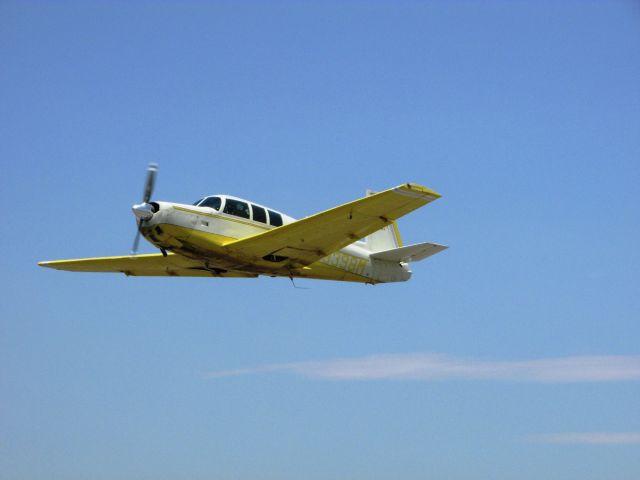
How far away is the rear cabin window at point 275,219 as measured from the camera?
32.2 metres

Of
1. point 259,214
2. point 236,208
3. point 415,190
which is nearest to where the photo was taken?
point 415,190

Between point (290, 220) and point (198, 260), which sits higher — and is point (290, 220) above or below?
above

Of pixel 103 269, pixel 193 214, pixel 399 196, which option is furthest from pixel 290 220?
pixel 103 269

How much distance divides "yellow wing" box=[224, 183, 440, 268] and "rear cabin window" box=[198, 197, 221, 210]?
153cm

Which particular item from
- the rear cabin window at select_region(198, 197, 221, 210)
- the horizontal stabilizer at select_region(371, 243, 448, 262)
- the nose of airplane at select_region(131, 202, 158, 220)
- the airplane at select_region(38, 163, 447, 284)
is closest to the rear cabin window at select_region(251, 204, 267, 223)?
the airplane at select_region(38, 163, 447, 284)

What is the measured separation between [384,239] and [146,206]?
1114 cm

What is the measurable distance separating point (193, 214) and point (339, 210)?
5.40 meters

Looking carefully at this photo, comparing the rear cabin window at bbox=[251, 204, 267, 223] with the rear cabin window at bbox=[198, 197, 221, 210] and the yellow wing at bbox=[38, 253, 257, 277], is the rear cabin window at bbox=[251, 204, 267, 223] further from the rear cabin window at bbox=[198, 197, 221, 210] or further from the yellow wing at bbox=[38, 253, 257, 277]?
the yellow wing at bbox=[38, 253, 257, 277]

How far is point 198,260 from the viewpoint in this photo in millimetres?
31812

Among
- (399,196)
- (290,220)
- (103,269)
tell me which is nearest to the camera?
(399,196)

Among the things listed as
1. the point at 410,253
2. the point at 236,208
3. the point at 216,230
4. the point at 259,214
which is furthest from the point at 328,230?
the point at 410,253

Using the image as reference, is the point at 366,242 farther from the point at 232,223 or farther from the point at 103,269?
the point at 103,269

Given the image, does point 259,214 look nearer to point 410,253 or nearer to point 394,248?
point 410,253

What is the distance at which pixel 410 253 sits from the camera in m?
34.3
